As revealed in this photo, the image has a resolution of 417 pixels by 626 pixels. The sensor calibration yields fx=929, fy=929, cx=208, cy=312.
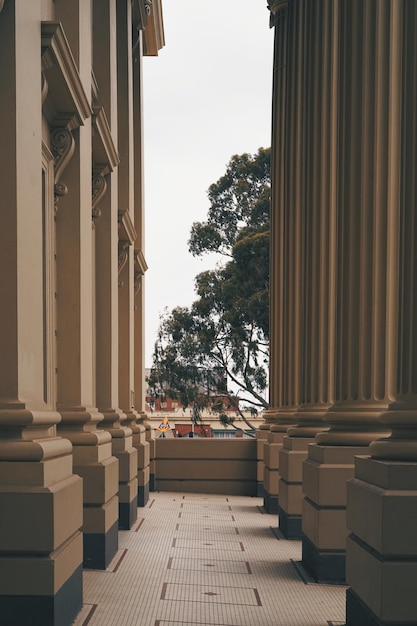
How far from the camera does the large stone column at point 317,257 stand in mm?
11406

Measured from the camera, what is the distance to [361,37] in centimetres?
780

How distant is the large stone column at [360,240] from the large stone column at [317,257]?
296cm

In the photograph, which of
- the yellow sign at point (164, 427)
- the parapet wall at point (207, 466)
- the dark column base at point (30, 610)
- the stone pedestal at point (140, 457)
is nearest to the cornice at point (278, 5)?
the stone pedestal at point (140, 457)

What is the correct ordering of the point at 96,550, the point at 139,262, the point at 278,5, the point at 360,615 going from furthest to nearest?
1. the point at 139,262
2. the point at 278,5
3. the point at 96,550
4. the point at 360,615

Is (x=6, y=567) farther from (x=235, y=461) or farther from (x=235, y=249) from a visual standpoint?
(x=235, y=249)

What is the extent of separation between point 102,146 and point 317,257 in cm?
298

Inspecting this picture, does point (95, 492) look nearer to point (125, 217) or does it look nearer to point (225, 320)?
point (125, 217)

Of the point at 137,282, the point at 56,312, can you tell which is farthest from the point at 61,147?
the point at 137,282

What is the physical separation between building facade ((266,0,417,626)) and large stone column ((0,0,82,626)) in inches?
79.7

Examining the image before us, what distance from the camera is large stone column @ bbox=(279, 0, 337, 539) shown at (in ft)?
37.4

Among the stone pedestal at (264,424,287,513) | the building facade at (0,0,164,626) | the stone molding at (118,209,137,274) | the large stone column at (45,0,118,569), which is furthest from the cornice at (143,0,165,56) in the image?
the large stone column at (45,0,118,569)

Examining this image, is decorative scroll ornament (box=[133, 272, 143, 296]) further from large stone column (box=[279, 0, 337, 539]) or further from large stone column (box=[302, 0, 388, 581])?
large stone column (box=[302, 0, 388, 581])

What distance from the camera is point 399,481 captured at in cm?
555

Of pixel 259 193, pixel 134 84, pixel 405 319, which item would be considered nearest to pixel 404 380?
pixel 405 319
